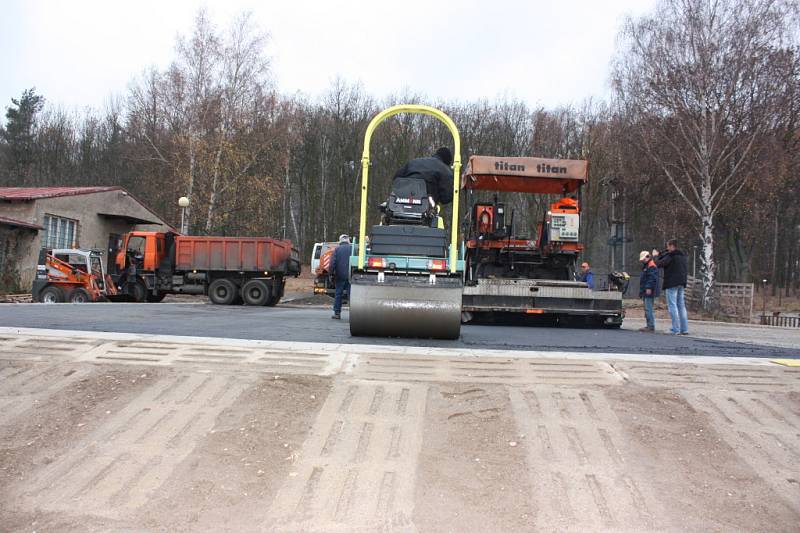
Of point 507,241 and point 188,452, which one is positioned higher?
point 507,241

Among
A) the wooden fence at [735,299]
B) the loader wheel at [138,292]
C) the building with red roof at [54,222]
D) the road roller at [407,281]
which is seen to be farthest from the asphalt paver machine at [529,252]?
the building with red roof at [54,222]

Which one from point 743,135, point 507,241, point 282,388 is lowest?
point 282,388

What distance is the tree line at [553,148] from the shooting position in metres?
24.5

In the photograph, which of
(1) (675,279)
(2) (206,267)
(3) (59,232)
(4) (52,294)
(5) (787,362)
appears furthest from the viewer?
(3) (59,232)

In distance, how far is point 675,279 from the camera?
11.1 m

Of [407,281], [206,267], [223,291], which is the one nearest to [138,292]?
[206,267]

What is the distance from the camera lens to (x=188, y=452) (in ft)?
15.0

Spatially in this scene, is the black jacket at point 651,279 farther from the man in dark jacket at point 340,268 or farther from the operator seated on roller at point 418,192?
the man in dark jacket at point 340,268

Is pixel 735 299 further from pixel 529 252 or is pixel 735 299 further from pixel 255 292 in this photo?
pixel 255 292

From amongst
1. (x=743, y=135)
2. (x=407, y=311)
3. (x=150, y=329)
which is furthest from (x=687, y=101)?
(x=150, y=329)

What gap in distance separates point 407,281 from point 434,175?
1.56m

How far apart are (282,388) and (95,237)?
28.4 metres

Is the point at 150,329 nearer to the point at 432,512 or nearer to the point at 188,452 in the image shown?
the point at 188,452

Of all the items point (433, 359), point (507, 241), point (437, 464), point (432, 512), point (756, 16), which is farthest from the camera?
point (756, 16)
